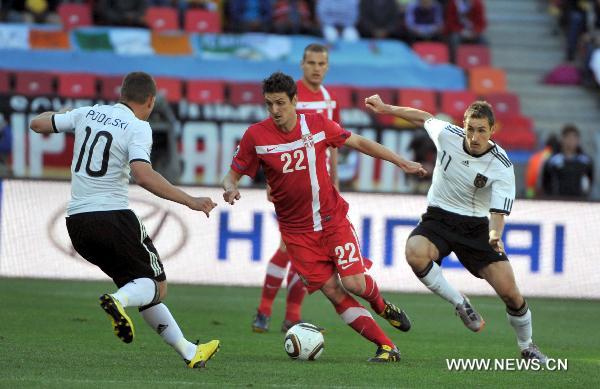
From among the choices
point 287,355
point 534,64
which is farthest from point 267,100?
point 534,64

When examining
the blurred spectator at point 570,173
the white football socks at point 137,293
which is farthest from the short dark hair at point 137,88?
the blurred spectator at point 570,173

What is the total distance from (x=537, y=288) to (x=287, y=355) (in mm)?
6379

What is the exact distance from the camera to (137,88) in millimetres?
7816

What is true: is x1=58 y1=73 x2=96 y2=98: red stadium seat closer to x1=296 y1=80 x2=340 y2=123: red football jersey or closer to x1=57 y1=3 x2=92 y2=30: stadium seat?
x1=57 y1=3 x2=92 y2=30: stadium seat

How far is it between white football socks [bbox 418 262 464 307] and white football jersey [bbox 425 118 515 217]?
50cm

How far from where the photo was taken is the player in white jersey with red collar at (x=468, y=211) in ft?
29.1

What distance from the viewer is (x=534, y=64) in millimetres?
23891

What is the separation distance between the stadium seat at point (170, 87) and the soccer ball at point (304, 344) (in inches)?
455

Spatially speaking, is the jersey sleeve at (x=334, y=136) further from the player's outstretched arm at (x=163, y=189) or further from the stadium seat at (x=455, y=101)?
the stadium seat at (x=455, y=101)

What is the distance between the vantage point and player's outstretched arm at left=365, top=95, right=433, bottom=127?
356 inches

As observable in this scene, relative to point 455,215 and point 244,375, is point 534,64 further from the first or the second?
point 244,375

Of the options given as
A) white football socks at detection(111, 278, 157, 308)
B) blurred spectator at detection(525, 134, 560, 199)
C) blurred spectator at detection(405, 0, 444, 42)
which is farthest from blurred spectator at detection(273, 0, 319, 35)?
white football socks at detection(111, 278, 157, 308)

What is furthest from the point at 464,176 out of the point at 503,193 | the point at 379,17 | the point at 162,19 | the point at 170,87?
the point at 379,17

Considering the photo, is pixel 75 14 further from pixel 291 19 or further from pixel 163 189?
pixel 163 189
